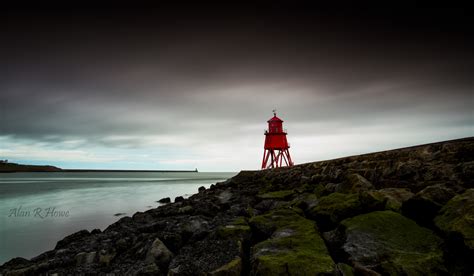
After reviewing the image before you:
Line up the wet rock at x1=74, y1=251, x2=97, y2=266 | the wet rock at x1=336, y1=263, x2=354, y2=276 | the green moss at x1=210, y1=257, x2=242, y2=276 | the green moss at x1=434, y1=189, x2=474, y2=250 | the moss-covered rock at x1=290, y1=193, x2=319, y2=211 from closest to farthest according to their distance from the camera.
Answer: the green moss at x1=434, y1=189, x2=474, y2=250
the wet rock at x1=336, y1=263, x2=354, y2=276
the green moss at x1=210, y1=257, x2=242, y2=276
the wet rock at x1=74, y1=251, x2=97, y2=266
the moss-covered rock at x1=290, y1=193, x2=319, y2=211

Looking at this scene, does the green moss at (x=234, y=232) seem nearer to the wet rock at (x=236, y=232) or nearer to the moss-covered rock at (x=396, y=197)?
the wet rock at (x=236, y=232)

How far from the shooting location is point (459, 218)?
3.43 m

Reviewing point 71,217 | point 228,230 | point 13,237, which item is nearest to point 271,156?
point 71,217

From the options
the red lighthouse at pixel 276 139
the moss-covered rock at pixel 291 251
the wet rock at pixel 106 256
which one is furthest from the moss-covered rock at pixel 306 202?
the red lighthouse at pixel 276 139

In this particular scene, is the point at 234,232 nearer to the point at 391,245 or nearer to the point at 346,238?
the point at 346,238

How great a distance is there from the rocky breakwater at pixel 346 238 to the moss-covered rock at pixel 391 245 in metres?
0.01

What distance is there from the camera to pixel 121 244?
20.0ft

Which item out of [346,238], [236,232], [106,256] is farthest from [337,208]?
[106,256]

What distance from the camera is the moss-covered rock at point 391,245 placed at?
3.18 m

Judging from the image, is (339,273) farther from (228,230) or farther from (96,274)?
(96,274)

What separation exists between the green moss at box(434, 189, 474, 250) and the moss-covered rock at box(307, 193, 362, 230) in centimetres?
145

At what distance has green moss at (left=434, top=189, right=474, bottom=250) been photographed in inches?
124

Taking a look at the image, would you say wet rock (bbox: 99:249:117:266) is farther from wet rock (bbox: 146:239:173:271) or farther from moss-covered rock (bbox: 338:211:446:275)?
moss-covered rock (bbox: 338:211:446:275)

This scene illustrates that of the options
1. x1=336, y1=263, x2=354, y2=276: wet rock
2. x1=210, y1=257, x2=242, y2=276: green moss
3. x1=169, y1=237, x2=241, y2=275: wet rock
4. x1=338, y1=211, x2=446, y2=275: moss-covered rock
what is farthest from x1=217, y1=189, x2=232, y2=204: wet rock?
x1=336, y1=263, x2=354, y2=276: wet rock
